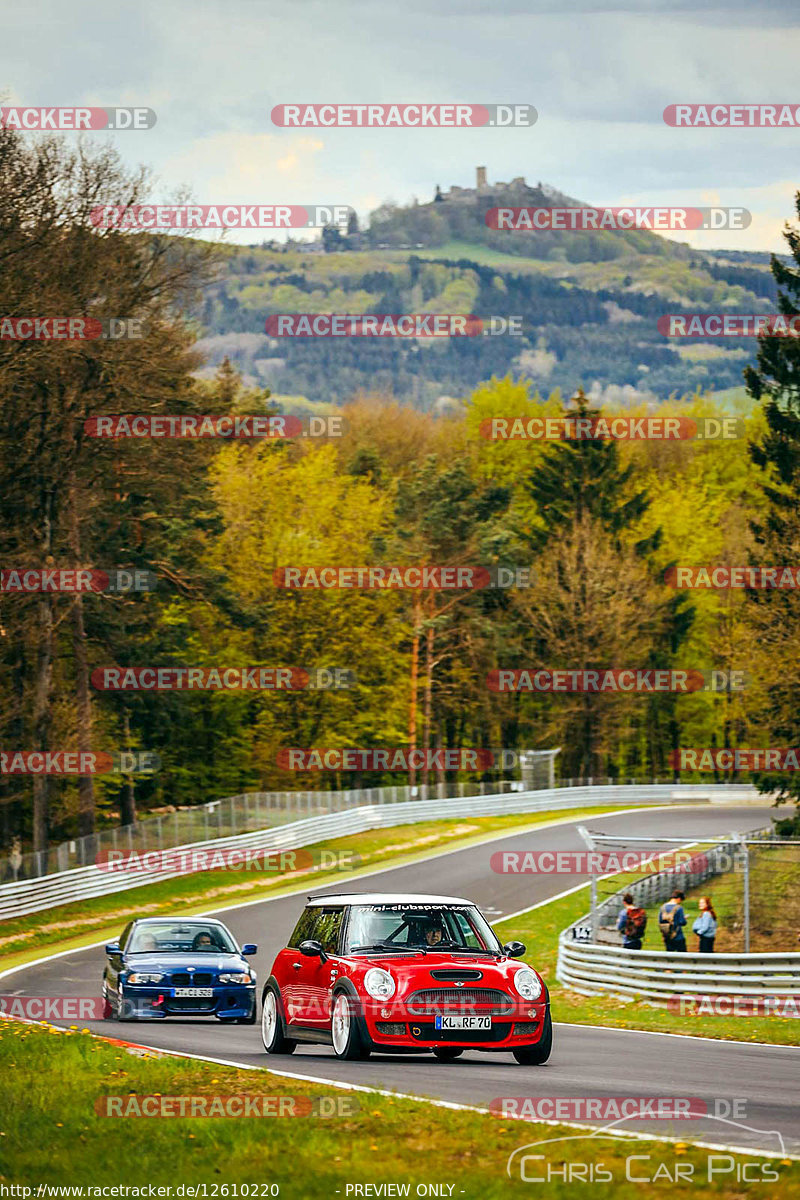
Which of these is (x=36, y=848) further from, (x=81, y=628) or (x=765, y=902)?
(x=765, y=902)

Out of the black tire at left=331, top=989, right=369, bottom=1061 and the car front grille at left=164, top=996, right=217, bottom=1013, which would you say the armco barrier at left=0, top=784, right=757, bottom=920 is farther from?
the black tire at left=331, top=989, right=369, bottom=1061

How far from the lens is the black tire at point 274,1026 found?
1475 cm

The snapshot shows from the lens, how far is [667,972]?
75.6 feet

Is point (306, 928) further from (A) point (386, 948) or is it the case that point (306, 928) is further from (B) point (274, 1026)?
(A) point (386, 948)

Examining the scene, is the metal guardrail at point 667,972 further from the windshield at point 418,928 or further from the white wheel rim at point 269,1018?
the white wheel rim at point 269,1018

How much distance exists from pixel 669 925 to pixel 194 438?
93.1ft

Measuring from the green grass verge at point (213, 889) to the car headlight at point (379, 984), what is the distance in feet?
66.9

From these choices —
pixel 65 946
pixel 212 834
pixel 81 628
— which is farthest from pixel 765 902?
pixel 81 628

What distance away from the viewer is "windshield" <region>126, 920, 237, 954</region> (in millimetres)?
19750

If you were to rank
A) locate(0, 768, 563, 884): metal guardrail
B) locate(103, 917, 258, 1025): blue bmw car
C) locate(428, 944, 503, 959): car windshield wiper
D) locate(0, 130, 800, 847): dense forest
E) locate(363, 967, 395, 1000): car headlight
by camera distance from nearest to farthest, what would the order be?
locate(363, 967, 395, 1000): car headlight < locate(428, 944, 503, 959): car windshield wiper < locate(103, 917, 258, 1025): blue bmw car < locate(0, 768, 563, 884): metal guardrail < locate(0, 130, 800, 847): dense forest

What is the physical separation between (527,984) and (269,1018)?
2.99 m

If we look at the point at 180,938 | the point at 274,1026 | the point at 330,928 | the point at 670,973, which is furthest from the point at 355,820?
the point at 330,928

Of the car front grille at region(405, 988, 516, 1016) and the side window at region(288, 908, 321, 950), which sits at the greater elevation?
the side window at region(288, 908, 321, 950)

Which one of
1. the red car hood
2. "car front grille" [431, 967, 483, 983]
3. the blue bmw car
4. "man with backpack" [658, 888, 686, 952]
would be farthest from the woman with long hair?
"car front grille" [431, 967, 483, 983]
